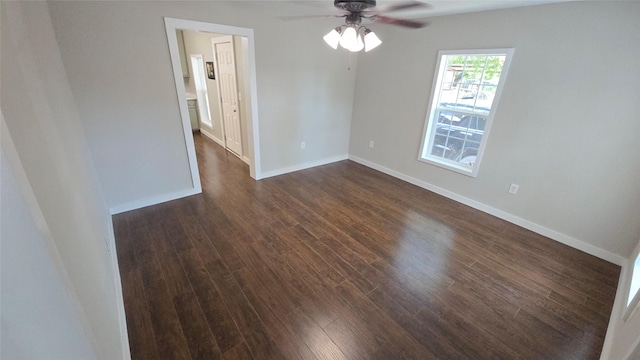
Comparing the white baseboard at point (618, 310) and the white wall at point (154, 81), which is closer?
the white baseboard at point (618, 310)

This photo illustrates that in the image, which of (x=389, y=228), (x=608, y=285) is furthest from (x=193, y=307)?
(x=608, y=285)

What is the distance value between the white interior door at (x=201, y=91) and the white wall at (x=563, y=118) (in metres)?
4.46

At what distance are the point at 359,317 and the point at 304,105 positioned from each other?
10.3ft

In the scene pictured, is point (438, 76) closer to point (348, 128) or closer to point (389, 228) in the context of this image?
point (348, 128)

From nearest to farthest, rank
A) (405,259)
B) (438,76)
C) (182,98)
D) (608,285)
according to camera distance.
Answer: (608,285)
(405,259)
(182,98)
(438,76)

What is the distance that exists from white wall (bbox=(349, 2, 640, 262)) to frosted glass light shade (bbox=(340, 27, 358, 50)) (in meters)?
1.91

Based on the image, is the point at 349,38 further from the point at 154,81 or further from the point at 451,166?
the point at 451,166

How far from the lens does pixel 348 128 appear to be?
4.70 m

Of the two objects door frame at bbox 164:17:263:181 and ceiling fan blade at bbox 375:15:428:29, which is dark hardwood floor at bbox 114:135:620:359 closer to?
door frame at bbox 164:17:263:181

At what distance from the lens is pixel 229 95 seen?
443 centimetres

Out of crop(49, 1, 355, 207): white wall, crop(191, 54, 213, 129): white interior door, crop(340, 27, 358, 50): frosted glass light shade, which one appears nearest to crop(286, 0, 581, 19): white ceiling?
crop(49, 1, 355, 207): white wall

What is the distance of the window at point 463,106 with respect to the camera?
9.50 ft

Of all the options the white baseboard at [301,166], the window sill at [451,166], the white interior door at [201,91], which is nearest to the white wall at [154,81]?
the white baseboard at [301,166]

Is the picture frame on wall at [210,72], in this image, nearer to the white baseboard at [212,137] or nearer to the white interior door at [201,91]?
the white interior door at [201,91]
